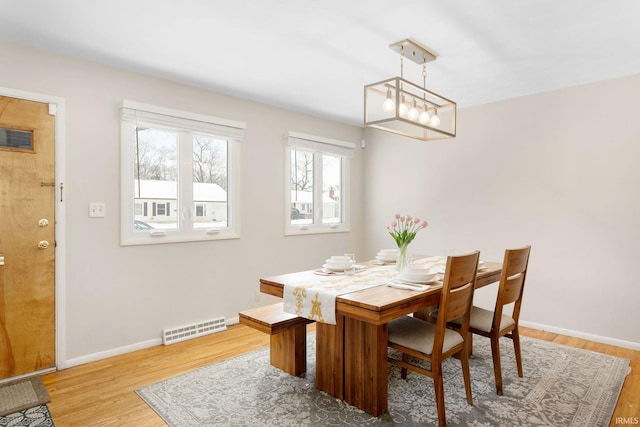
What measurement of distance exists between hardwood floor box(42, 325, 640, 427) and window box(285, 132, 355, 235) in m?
1.50

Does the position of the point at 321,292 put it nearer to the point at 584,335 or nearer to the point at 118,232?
the point at 118,232

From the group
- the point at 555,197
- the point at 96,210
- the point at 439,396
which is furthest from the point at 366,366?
the point at 555,197

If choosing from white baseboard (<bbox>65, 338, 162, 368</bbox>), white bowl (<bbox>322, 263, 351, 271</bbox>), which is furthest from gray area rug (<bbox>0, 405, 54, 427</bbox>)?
white bowl (<bbox>322, 263, 351, 271</bbox>)

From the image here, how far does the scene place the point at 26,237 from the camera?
2.66m

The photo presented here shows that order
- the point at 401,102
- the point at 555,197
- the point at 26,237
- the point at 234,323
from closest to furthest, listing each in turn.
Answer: the point at 401,102
the point at 26,237
the point at 555,197
the point at 234,323

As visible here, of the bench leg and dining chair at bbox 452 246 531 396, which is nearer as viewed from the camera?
dining chair at bbox 452 246 531 396

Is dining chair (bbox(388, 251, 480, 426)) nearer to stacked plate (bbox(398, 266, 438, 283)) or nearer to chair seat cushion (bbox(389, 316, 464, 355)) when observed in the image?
chair seat cushion (bbox(389, 316, 464, 355))

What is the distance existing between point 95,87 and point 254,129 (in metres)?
1.49

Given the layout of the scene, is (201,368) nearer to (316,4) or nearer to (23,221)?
(23,221)

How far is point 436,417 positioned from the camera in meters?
2.18

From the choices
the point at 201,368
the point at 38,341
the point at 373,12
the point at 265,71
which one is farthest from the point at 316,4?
the point at 38,341

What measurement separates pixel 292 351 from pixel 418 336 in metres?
0.95

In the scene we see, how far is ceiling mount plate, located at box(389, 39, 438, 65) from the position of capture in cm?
258

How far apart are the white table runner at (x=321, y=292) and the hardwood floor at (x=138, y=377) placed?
3.25 ft
